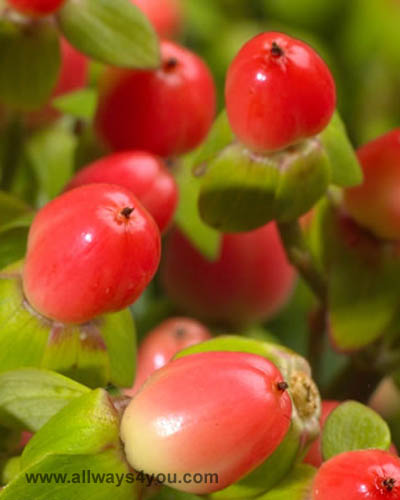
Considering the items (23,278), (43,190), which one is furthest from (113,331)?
(43,190)

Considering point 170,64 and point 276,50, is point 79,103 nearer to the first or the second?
point 170,64

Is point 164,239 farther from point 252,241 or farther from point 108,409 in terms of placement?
point 108,409

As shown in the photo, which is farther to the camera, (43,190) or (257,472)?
(43,190)

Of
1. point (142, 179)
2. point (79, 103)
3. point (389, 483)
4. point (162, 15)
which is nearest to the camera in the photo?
point (389, 483)

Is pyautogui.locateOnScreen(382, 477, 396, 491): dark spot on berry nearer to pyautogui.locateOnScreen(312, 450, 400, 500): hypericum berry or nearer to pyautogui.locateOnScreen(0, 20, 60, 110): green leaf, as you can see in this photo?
pyautogui.locateOnScreen(312, 450, 400, 500): hypericum berry

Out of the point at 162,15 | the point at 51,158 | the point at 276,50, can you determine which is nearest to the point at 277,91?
the point at 276,50

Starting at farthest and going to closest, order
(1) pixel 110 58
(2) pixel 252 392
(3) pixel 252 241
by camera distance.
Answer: (3) pixel 252 241 → (1) pixel 110 58 → (2) pixel 252 392
